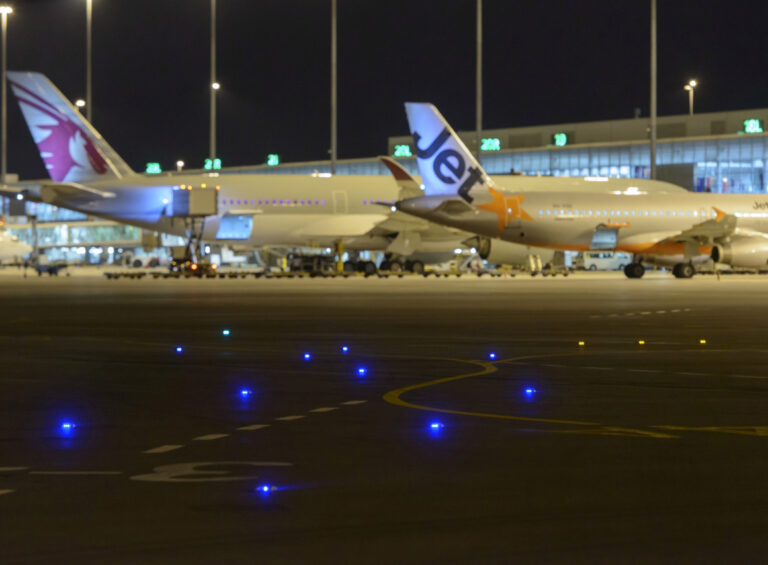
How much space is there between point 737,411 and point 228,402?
4.98 m

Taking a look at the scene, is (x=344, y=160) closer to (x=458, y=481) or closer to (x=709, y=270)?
(x=709, y=270)

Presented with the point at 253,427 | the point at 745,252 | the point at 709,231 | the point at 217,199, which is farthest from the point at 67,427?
the point at 217,199

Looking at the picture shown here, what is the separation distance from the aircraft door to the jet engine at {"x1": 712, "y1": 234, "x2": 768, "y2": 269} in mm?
19629

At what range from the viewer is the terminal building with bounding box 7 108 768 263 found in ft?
356

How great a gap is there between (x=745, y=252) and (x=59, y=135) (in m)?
34.0

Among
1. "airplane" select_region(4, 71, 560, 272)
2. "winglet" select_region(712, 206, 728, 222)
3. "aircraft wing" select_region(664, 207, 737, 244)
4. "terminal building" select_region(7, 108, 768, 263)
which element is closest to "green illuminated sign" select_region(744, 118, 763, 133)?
"terminal building" select_region(7, 108, 768, 263)

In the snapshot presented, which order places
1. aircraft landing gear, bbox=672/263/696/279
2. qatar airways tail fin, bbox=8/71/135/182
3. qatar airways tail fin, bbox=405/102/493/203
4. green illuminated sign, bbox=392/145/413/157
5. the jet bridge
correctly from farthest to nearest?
green illuminated sign, bbox=392/145/413/157 → qatar airways tail fin, bbox=8/71/135/182 → the jet bridge → aircraft landing gear, bbox=672/263/696/279 → qatar airways tail fin, bbox=405/102/493/203

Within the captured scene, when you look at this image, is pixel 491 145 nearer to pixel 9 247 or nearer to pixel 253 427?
pixel 9 247

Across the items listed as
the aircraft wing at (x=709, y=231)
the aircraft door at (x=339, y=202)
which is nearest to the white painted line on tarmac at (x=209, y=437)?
the aircraft wing at (x=709, y=231)

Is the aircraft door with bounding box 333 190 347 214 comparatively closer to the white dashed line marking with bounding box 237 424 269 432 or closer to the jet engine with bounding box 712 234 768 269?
the jet engine with bounding box 712 234 768 269

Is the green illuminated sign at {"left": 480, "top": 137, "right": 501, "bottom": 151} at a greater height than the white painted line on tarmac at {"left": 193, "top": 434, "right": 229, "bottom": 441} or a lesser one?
greater

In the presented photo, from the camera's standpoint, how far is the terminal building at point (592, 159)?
356 ft

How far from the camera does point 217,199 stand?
202 feet

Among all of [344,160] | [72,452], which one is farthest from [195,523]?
[344,160]
